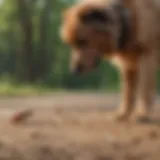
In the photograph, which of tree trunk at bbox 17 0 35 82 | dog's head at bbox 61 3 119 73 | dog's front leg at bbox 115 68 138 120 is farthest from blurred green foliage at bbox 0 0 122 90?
dog's head at bbox 61 3 119 73

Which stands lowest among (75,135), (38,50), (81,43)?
(75,135)

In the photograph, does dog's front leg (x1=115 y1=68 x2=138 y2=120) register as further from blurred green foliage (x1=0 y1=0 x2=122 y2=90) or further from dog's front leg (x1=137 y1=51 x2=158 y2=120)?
blurred green foliage (x1=0 y1=0 x2=122 y2=90)

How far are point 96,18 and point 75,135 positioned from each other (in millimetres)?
397

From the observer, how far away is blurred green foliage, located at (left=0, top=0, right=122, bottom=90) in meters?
2.64

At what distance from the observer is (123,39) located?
1582mm

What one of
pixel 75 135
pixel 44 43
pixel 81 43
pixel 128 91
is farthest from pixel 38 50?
pixel 75 135

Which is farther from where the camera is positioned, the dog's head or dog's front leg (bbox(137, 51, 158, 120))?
dog's front leg (bbox(137, 51, 158, 120))

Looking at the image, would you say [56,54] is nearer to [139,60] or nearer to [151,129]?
[139,60]

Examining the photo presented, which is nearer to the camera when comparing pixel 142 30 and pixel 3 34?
pixel 142 30

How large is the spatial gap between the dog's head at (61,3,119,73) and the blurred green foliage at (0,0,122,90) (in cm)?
109

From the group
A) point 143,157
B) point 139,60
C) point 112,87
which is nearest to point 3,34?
point 112,87

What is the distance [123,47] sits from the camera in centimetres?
161

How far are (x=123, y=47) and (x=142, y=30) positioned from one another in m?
0.08

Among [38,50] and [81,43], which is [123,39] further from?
[38,50]
